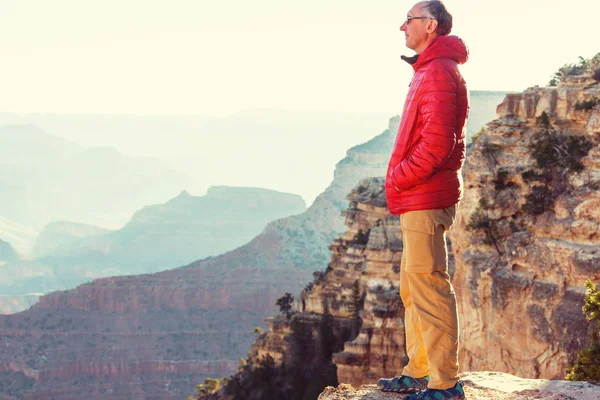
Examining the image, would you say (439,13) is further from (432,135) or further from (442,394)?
(442,394)

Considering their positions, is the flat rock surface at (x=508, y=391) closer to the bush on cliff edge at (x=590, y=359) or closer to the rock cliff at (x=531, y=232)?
the bush on cliff edge at (x=590, y=359)

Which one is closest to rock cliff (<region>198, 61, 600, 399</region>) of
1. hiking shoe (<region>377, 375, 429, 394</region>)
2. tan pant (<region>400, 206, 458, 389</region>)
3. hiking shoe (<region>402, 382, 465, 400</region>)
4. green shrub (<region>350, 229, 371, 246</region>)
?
hiking shoe (<region>377, 375, 429, 394</region>)

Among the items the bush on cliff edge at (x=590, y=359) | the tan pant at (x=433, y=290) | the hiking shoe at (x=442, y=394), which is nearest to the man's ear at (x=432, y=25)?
the tan pant at (x=433, y=290)

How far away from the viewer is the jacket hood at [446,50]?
8688mm

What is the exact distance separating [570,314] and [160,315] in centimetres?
8259

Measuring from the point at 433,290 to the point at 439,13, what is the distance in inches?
89.4

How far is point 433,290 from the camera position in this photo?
8.72m

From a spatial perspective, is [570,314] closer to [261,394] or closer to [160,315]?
[261,394]

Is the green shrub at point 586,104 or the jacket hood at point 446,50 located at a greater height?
the green shrub at point 586,104

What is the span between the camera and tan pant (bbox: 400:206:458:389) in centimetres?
869

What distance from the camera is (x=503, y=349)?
18328mm

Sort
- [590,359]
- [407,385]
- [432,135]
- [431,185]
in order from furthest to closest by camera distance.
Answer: [590,359] → [407,385] → [431,185] → [432,135]

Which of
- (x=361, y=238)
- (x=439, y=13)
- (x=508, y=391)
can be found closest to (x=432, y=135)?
(x=439, y=13)

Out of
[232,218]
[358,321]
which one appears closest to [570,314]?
[358,321]
